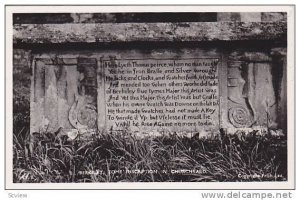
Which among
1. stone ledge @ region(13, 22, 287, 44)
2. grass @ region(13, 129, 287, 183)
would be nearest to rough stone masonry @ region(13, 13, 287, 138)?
stone ledge @ region(13, 22, 287, 44)

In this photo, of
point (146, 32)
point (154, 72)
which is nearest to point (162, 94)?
point (154, 72)

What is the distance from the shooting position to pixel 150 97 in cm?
764

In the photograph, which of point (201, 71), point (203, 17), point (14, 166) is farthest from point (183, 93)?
point (14, 166)

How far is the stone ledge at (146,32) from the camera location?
25.0ft

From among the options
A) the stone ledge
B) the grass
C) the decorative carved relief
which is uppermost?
the stone ledge

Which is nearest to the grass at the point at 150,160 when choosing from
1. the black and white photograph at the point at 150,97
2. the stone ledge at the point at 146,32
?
the black and white photograph at the point at 150,97

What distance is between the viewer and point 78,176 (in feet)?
24.9

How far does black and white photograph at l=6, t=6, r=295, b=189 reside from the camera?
24.9ft

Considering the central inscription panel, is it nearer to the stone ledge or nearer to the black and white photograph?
the black and white photograph
